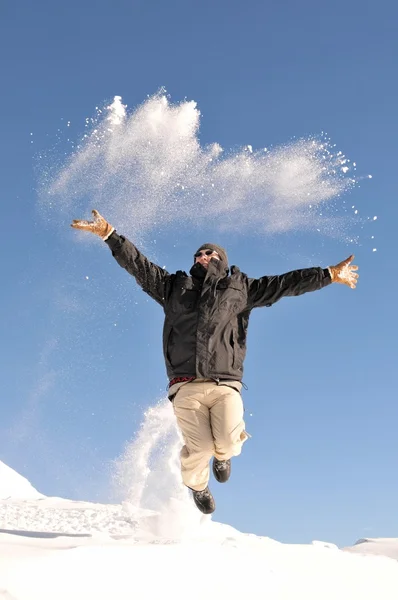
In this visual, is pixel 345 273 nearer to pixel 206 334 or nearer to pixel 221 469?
pixel 206 334

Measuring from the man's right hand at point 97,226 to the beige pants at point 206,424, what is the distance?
215cm

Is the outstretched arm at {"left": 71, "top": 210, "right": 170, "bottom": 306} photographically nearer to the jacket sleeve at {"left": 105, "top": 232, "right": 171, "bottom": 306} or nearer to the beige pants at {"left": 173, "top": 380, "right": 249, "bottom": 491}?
the jacket sleeve at {"left": 105, "top": 232, "right": 171, "bottom": 306}

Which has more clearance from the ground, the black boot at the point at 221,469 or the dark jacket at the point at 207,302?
the dark jacket at the point at 207,302

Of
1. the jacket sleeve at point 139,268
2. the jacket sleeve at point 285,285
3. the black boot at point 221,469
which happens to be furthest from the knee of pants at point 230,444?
the jacket sleeve at point 139,268

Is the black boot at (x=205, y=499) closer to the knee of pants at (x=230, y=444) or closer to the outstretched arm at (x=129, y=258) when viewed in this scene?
the knee of pants at (x=230, y=444)

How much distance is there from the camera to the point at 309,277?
7742 mm

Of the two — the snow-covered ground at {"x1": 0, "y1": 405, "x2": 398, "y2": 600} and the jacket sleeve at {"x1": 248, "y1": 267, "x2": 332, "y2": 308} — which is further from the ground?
the jacket sleeve at {"x1": 248, "y1": 267, "x2": 332, "y2": 308}

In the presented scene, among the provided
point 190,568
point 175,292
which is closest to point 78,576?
point 190,568

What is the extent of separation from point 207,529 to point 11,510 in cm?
535

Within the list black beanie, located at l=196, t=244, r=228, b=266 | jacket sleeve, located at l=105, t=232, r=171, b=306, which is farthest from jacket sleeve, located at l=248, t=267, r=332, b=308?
jacket sleeve, located at l=105, t=232, r=171, b=306

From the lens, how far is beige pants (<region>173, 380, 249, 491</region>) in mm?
6988

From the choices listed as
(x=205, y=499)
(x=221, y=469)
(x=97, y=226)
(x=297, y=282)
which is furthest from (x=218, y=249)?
(x=205, y=499)

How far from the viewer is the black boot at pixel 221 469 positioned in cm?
769

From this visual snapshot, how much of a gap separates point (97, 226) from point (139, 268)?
2.43 ft
